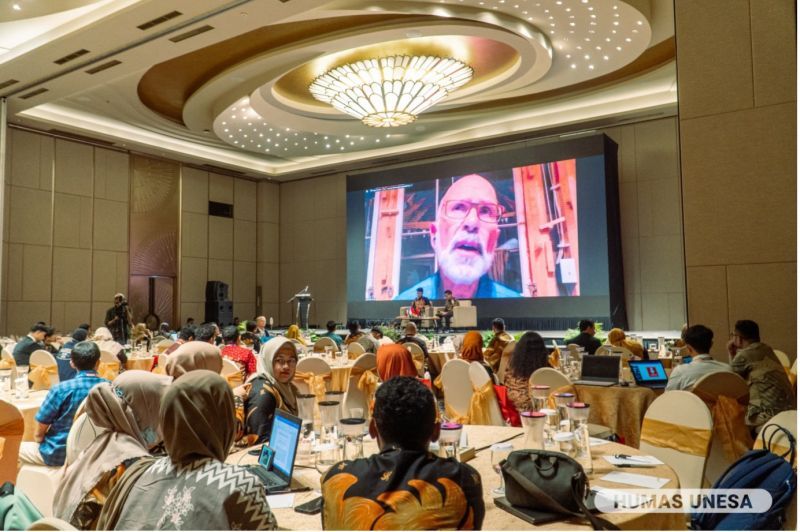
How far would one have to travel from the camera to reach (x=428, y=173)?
16516mm

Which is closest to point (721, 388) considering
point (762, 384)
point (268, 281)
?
point (762, 384)

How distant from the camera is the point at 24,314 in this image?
13891mm

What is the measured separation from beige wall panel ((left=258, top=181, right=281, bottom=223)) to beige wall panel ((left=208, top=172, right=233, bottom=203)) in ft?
4.06

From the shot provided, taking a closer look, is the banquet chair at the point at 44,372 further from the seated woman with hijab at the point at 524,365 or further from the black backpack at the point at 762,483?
the black backpack at the point at 762,483

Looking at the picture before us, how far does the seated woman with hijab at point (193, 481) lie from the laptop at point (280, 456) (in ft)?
1.87

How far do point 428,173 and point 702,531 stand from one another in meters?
14.5

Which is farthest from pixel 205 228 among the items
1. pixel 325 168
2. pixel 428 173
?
pixel 428 173

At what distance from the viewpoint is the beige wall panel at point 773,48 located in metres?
5.38

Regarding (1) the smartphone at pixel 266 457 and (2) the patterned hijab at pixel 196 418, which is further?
(1) the smartphone at pixel 266 457

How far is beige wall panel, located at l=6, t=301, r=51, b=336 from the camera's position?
13672 mm

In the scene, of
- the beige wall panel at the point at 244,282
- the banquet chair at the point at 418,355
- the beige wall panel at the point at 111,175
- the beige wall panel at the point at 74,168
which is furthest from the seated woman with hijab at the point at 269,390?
the beige wall panel at the point at 244,282

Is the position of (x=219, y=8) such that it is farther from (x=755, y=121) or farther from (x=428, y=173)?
(x=428, y=173)

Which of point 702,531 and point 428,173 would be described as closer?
point 702,531

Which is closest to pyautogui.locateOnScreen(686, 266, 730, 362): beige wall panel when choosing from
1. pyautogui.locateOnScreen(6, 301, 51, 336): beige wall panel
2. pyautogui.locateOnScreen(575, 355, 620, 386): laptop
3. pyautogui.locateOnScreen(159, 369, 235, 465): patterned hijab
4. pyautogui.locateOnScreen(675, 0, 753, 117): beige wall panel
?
pyautogui.locateOnScreen(575, 355, 620, 386): laptop
